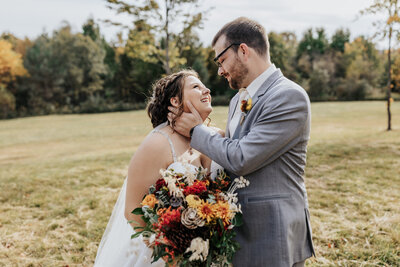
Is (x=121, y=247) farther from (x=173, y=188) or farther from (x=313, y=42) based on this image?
(x=313, y=42)

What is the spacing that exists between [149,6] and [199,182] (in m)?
9.26

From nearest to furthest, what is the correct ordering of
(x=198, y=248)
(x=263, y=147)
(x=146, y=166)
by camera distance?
1. (x=198, y=248)
2. (x=263, y=147)
3. (x=146, y=166)

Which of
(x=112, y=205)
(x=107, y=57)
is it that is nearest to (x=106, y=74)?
(x=107, y=57)

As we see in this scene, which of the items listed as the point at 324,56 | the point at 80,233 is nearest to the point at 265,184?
the point at 80,233

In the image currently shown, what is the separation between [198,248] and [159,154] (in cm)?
115

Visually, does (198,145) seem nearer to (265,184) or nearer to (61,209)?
(265,184)

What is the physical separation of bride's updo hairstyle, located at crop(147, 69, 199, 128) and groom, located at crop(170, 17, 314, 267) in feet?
1.97

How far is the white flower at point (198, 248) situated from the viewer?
1.92 metres

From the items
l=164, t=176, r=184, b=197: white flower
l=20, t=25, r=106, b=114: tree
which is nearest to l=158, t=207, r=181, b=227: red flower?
l=164, t=176, r=184, b=197: white flower

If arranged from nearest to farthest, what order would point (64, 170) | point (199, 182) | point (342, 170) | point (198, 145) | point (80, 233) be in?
1. point (199, 182)
2. point (198, 145)
3. point (80, 233)
4. point (342, 170)
5. point (64, 170)

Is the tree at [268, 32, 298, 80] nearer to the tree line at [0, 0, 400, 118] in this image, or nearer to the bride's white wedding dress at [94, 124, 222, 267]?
the tree line at [0, 0, 400, 118]

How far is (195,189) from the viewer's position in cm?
211

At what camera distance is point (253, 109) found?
2428mm

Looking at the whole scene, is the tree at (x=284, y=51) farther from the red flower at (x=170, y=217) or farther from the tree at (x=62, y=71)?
the red flower at (x=170, y=217)
